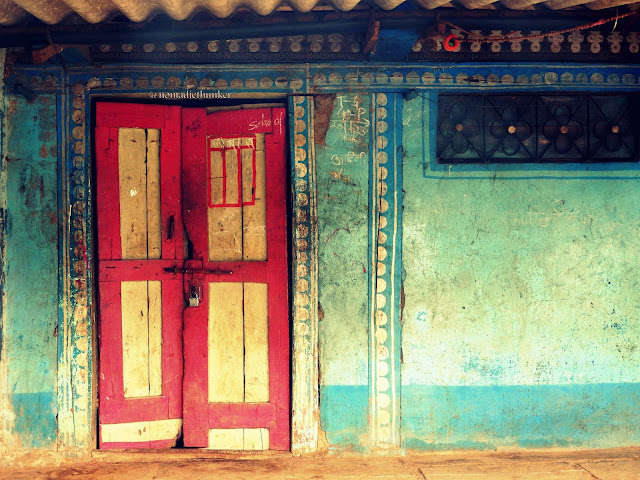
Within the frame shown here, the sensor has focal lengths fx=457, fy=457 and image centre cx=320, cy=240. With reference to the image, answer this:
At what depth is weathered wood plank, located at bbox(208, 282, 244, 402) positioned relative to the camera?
3352mm

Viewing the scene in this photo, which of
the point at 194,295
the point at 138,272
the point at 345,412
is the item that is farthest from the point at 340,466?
the point at 138,272

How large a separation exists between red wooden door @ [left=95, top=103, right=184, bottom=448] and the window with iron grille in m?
2.03

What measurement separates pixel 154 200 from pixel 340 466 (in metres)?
2.34

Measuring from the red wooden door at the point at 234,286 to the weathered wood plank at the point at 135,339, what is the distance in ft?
0.98

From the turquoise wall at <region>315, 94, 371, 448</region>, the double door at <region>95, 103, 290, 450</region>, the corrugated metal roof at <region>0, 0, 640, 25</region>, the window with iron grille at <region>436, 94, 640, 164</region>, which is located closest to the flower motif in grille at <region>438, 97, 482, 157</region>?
the window with iron grille at <region>436, 94, 640, 164</region>

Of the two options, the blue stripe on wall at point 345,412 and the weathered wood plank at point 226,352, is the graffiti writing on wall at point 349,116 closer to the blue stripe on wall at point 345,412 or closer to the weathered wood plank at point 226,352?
the weathered wood plank at point 226,352

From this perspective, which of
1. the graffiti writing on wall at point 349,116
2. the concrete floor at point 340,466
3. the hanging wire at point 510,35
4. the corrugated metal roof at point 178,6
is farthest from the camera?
the graffiti writing on wall at point 349,116

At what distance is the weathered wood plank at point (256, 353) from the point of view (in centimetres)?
335

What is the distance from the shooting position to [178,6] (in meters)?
2.59

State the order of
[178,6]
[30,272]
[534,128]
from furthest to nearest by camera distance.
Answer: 1. [534,128]
2. [30,272]
3. [178,6]

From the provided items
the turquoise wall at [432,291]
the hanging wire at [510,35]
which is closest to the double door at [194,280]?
the turquoise wall at [432,291]

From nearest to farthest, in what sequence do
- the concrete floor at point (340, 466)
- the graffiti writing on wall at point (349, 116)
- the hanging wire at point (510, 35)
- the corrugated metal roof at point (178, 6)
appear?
the corrugated metal roof at point (178, 6) → the hanging wire at point (510, 35) → the concrete floor at point (340, 466) → the graffiti writing on wall at point (349, 116)

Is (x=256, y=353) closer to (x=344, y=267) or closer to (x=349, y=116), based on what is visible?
(x=344, y=267)

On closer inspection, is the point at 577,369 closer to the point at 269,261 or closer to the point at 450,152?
the point at 450,152
